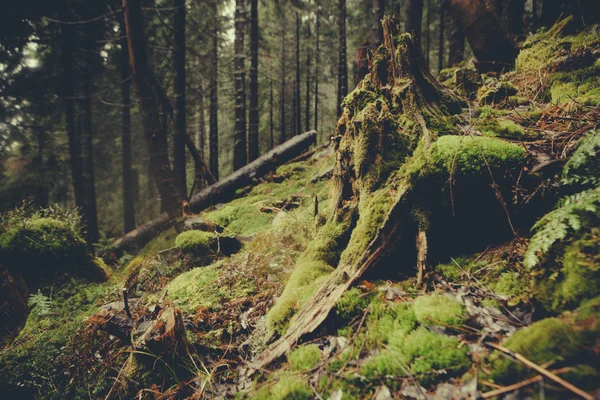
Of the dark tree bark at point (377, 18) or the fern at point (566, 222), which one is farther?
the dark tree bark at point (377, 18)

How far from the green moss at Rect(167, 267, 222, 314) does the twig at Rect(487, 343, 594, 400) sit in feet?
9.64

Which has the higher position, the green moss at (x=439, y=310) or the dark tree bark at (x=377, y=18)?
the dark tree bark at (x=377, y=18)

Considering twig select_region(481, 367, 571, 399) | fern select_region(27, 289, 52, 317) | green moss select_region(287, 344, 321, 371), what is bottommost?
fern select_region(27, 289, 52, 317)

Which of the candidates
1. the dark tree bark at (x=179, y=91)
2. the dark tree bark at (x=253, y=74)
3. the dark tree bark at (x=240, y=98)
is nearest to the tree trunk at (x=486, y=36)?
the dark tree bark at (x=253, y=74)

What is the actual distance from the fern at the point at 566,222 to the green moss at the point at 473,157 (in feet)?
2.19

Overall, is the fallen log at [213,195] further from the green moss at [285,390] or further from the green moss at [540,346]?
the green moss at [540,346]

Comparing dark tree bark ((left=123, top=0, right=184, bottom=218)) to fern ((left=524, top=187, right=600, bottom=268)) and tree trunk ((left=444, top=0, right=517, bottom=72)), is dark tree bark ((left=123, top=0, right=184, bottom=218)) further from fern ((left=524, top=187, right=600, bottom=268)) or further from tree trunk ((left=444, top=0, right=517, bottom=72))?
tree trunk ((left=444, top=0, right=517, bottom=72))

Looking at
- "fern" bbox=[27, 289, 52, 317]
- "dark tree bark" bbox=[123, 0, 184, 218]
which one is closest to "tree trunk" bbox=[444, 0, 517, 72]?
"dark tree bark" bbox=[123, 0, 184, 218]

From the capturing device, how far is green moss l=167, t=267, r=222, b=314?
356cm

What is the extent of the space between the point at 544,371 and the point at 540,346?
134mm

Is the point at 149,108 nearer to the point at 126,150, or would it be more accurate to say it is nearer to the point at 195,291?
the point at 195,291

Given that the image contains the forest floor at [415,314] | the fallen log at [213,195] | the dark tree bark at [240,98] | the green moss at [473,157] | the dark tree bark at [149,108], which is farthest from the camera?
the dark tree bark at [240,98]

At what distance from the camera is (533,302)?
1811 millimetres

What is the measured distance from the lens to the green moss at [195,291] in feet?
11.7
